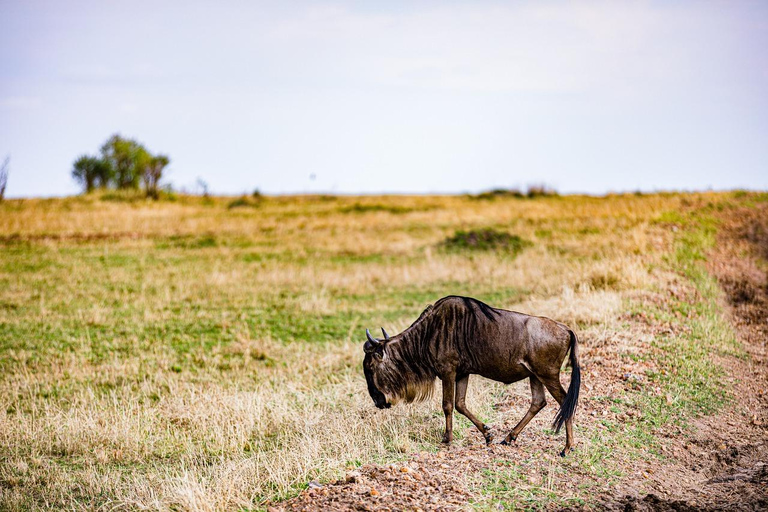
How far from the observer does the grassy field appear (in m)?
7.11

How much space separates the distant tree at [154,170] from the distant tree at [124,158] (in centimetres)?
77

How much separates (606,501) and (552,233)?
24225mm

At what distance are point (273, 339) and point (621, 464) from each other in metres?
9.75

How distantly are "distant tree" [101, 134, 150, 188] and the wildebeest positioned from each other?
52942 millimetres

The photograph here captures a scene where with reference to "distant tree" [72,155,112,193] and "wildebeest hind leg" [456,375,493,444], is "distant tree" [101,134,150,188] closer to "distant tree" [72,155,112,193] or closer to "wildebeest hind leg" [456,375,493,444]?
"distant tree" [72,155,112,193]

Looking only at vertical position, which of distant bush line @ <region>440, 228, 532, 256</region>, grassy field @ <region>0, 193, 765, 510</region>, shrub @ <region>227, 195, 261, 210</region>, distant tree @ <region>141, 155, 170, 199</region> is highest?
distant tree @ <region>141, 155, 170, 199</region>

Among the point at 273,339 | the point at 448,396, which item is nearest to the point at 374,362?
the point at 448,396

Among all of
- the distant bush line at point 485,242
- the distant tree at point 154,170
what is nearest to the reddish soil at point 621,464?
the distant bush line at point 485,242

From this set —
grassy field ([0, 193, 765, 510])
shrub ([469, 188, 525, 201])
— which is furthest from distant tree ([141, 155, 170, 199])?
shrub ([469, 188, 525, 201])

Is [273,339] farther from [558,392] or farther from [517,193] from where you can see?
[517,193]

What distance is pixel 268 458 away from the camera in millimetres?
7488

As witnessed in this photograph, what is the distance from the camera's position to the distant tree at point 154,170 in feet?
169

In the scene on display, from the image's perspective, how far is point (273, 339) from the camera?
1502 cm

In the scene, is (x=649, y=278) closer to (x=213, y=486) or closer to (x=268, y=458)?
(x=268, y=458)
